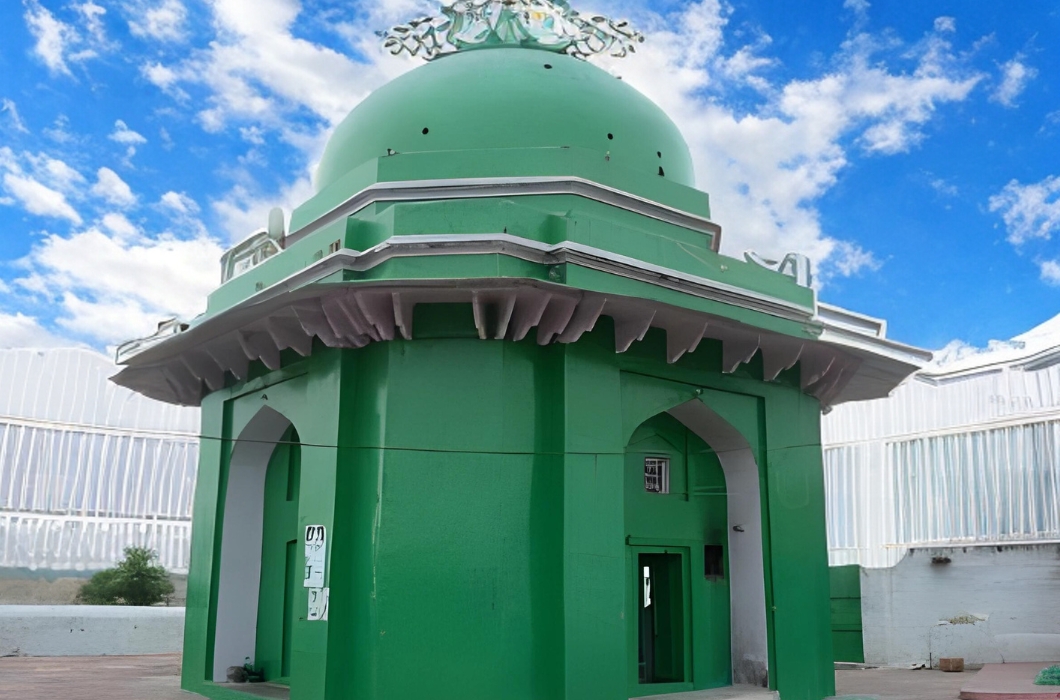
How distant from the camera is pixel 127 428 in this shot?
27.5 meters

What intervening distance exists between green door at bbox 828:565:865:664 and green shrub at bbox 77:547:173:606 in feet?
56.0

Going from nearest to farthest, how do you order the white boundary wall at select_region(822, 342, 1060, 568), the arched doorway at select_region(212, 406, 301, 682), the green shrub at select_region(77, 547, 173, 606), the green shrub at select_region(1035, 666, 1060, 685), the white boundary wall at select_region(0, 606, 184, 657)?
the green shrub at select_region(1035, 666, 1060, 685) < the arched doorway at select_region(212, 406, 301, 682) < the white boundary wall at select_region(822, 342, 1060, 568) < the white boundary wall at select_region(0, 606, 184, 657) < the green shrub at select_region(77, 547, 173, 606)

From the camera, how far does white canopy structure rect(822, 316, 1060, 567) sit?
19.0 metres

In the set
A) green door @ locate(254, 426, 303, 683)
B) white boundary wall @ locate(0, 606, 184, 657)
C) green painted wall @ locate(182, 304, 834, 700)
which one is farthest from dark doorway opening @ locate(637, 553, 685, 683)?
white boundary wall @ locate(0, 606, 184, 657)

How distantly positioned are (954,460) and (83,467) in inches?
Result: 833

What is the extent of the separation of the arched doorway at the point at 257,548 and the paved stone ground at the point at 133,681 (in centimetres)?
114

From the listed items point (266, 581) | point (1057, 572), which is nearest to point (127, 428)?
point (266, 581)

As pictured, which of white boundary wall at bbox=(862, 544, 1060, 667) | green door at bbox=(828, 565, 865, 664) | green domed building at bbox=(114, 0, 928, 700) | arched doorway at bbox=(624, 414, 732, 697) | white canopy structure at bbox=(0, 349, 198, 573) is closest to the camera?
green domed building at bbox=(114, 0, 928, 700)

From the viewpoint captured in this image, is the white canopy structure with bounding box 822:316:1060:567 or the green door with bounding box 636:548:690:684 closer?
the green door with bounding box 636:548:690:684

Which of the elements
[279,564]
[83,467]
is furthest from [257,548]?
[83,467]

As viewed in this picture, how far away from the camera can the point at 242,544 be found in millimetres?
15203

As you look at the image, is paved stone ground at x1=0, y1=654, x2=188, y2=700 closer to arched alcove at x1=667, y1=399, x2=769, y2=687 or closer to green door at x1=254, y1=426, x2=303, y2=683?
green door at x1=254, y1=426, x2=303, y2=683

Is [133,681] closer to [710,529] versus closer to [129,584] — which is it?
[710,529]

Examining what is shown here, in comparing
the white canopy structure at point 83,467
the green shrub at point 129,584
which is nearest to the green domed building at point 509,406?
the white canopy structure at point 83,467
